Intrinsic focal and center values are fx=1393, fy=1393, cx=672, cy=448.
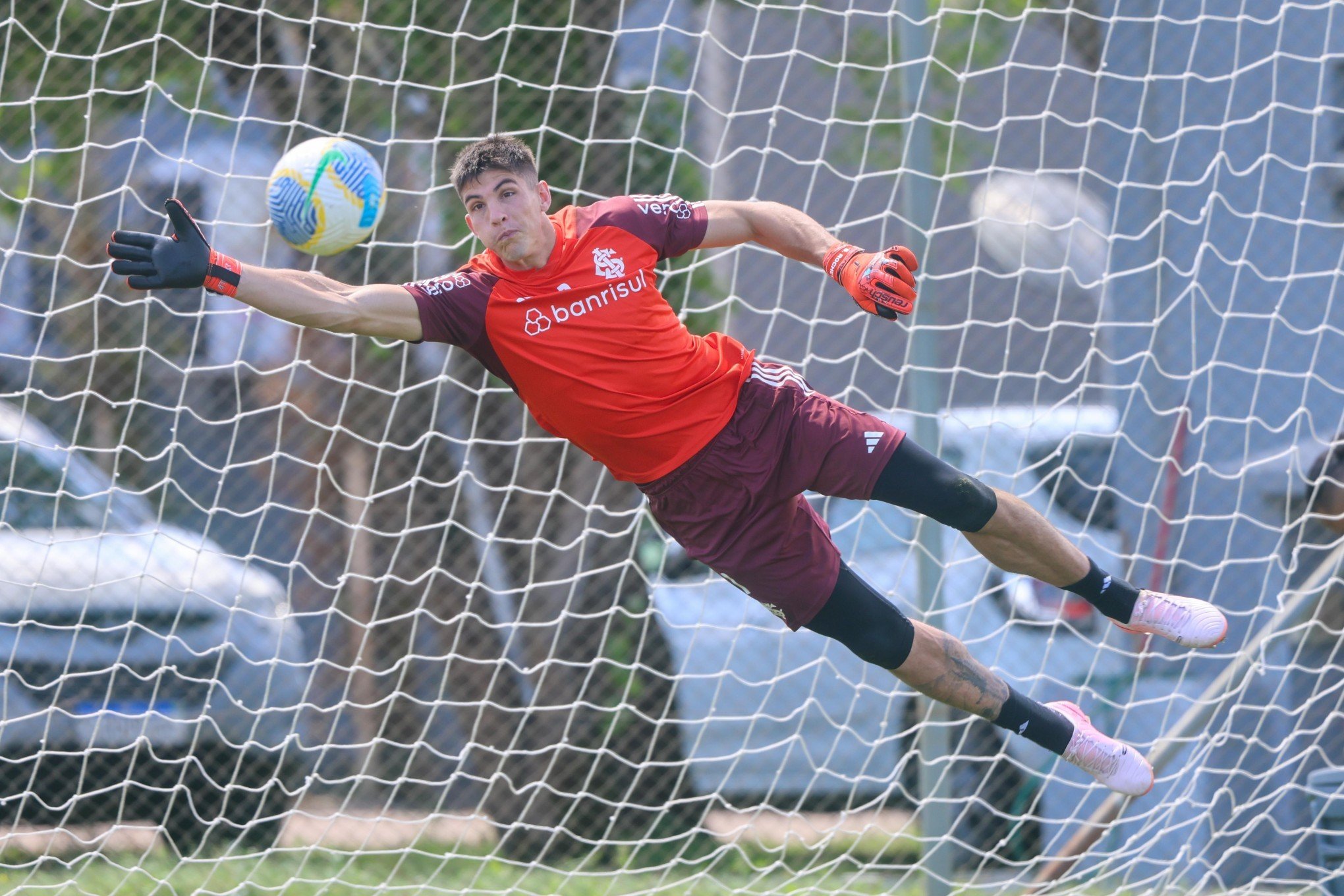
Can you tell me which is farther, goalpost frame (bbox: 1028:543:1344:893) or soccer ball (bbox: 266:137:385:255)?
goalpost frame (bbox: 1028:543:1344:893)

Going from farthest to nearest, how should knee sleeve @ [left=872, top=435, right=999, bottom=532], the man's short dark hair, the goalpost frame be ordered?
the goalpost frame, knee sleeve @ [left=872, top=435, right=999, bottom=532], the man's short dark hair

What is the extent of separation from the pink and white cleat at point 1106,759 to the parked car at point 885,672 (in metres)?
1.59

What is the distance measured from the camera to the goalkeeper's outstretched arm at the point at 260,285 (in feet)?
10.3

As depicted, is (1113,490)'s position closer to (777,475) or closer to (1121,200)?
(1121,200)

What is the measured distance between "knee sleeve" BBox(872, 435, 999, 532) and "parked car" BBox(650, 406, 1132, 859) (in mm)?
1905

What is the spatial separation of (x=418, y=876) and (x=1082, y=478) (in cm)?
332

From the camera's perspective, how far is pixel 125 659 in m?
5.56

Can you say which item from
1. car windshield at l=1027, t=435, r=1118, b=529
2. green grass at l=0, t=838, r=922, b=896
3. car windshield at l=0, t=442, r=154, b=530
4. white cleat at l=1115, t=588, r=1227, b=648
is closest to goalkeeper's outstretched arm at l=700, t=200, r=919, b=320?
white cleat at l=1115, t=588, r=1227, b=648

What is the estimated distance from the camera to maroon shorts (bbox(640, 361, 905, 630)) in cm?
370

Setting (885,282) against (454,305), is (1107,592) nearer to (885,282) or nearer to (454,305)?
(885,282)

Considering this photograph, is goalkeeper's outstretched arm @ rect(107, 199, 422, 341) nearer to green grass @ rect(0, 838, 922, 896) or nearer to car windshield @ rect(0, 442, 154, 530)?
green grass @ rect(0, 838, 922, 896)

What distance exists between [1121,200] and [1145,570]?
1535 millimetres

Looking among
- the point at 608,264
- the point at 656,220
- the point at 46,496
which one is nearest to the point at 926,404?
the point at 656,220

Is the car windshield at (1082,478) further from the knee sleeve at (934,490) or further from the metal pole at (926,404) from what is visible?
the knee sleeve at (934,490)
